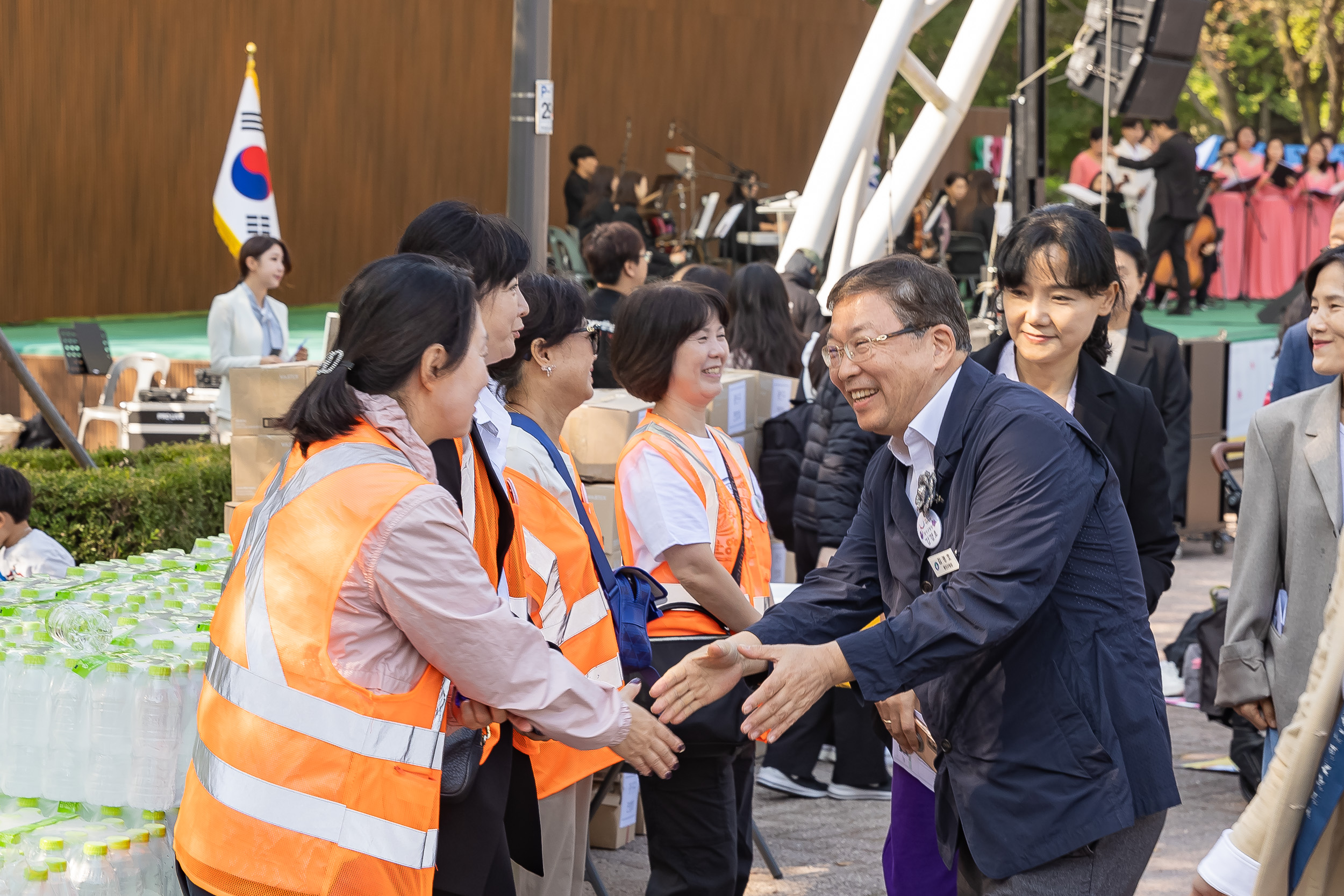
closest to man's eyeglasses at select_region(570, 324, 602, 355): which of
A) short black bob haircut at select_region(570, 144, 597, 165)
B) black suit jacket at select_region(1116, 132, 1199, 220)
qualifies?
short black bob haircut at select_region(570, 144, 597, 165)

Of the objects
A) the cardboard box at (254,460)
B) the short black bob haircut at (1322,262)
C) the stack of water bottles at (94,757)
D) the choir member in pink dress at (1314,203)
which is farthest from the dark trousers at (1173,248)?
the stack of water bottles at (94,757)

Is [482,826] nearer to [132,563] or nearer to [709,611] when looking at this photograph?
[709,611]

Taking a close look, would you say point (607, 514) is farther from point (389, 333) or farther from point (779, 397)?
point (389, 333)

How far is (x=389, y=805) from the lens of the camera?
7.21 feet

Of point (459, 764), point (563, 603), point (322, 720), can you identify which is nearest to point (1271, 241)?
point (563, 603)

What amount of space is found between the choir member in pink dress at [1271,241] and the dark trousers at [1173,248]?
10.8ft

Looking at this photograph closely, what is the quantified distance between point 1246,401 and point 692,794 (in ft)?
27.8

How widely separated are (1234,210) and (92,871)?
865 inches

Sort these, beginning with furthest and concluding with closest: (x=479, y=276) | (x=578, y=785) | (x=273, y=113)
Answer: (x=273, y=113) < (x=578, y=785) < (x=479, y=276)

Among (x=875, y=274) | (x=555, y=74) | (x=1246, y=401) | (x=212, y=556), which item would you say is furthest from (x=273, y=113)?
(x=875, y=274)

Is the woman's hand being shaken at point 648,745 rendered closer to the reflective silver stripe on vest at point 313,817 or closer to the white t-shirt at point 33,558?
the reflective silver stripe on vest at point 313,817

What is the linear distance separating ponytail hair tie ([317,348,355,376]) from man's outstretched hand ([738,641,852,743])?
37.0 inches

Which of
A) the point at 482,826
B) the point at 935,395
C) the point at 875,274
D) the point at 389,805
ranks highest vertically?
the point at 875,274

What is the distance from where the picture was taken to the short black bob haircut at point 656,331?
3826 mm
